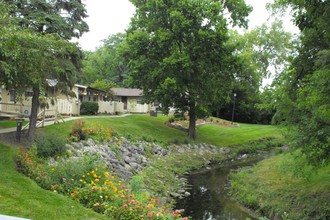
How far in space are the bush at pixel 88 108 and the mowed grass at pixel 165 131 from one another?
136 inches

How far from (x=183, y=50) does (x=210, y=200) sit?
16.1 meters

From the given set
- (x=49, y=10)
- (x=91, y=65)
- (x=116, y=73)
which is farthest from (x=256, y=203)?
(x=91, y=65)

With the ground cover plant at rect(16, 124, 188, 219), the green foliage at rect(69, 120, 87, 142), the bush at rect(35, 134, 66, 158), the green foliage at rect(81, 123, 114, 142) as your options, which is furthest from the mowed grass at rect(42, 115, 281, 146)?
the ground cover plant at rect(16, 124, 188, 219)

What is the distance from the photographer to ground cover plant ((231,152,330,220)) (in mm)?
11297

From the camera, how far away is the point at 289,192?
13031mm

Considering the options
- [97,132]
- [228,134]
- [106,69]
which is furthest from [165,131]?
[106,69]

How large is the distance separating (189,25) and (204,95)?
5.80 meters

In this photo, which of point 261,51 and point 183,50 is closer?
point 183,50

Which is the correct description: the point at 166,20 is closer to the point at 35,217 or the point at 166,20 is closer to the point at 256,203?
the point at 256,203

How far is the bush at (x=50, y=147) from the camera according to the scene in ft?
41.5

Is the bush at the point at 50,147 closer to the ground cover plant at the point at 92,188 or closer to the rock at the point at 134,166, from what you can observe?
the ground cover plant at the point at 92,188

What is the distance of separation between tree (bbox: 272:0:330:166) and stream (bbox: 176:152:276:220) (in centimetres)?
369

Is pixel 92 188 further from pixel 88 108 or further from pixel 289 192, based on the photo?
pixel 88 108

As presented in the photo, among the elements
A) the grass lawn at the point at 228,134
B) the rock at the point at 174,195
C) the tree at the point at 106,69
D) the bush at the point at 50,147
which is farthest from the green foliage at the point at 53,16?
the tree at the point at 106,69
